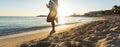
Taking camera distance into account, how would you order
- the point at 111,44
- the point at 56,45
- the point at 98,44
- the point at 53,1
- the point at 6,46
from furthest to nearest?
the point at 53,1 < the point at 6,46 < the point at 56,45 < the point at 98,44 < the point at 111,44

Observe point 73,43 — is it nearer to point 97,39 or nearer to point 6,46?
point 97,39

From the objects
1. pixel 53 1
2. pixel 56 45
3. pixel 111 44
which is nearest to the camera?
pixel 111 44

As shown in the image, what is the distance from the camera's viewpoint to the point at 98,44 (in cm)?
649

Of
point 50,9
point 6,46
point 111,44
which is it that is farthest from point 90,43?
point 50,9

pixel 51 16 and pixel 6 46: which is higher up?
pixel 51 16

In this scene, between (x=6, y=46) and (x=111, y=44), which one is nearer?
(x=111, y=44)

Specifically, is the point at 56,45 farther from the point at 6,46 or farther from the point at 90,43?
the point at 6,46

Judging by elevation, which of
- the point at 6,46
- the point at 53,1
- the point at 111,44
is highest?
the point at 53,1

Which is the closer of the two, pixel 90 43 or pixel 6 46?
pixel 90 43

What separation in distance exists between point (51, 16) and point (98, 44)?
508 centimetres

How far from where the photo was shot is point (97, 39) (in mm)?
7066

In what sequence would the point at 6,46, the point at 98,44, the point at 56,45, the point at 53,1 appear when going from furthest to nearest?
the point at 53,1, the point at 6,46, the point at 56,45, the point at 98,44

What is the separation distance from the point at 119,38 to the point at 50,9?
5361 millimetres

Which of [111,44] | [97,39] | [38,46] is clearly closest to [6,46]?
[38,46]
